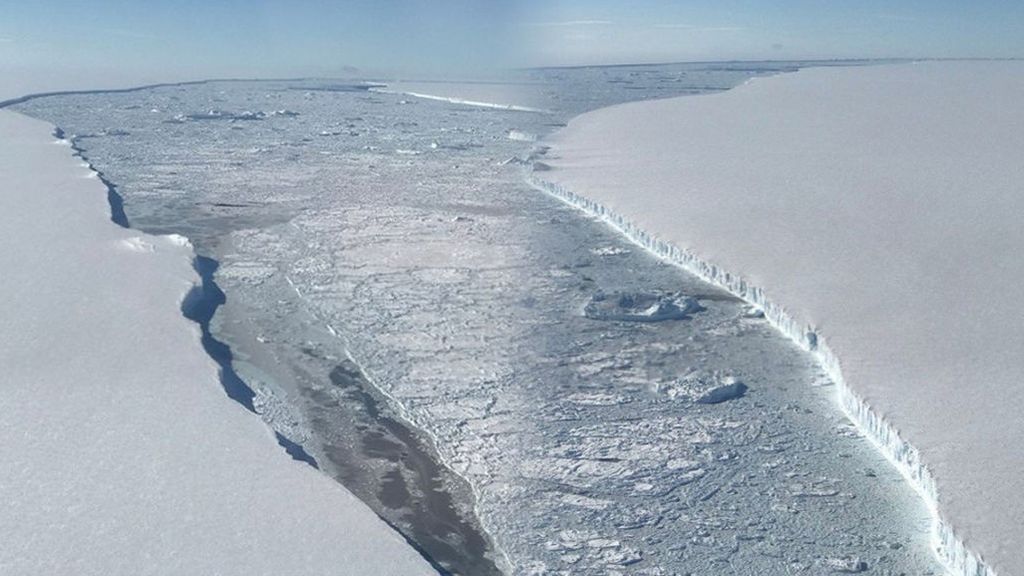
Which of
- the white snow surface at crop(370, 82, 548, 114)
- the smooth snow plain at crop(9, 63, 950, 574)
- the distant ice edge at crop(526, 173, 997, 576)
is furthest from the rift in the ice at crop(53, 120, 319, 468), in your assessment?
the white snow surface at crop(370, 82, 548, 114)

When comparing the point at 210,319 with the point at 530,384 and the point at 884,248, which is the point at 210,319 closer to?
the point at 530,384

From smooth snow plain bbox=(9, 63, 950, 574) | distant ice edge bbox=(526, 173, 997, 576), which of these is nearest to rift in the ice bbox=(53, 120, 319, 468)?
smooth snow plain bbox=(9, 63, 950, 574)

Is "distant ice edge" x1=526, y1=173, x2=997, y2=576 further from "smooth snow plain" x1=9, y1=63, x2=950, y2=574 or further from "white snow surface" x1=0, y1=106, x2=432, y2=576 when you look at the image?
"white snow surface" x1=0, y1=106, x2=432, y2=576

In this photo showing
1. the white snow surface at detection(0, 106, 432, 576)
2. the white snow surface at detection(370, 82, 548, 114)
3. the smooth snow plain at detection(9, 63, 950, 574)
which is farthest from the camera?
the white snow surface at detection(370, 82, 548, 114)

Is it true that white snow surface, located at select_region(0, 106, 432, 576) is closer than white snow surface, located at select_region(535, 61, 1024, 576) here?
Yes

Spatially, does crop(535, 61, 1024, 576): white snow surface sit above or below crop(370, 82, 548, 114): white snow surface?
below

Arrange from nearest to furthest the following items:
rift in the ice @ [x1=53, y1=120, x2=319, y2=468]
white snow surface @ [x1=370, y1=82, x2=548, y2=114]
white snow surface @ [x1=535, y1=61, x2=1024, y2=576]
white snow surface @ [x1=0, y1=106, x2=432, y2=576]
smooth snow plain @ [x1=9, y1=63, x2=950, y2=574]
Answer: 1. white snow surface @ [x1=0, y1=106, x2=432, y2=576]
2. smooth snow plain @ [x1=9, y1=63, x2=950, y2=574]
3. white snow surface @ [x1=535, y1=61, x2=1024, y2=576]
4. rift in the ice @ [x1=53, y1=120, x2=319, y2=468]
5. white snow surface @ [x1=370, y1=82, x2=548, y2=114]

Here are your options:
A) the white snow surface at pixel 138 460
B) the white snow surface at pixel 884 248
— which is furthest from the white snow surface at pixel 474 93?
the white snow surface at pixel 138 460

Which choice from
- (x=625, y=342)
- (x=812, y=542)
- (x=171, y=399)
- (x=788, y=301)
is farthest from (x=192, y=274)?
(x=812, y=542)

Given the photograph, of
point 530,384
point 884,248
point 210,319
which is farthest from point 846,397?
point 210,319
